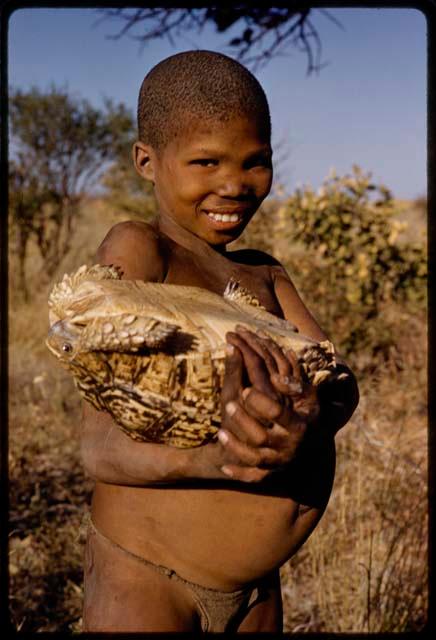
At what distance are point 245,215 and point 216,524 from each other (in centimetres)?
66

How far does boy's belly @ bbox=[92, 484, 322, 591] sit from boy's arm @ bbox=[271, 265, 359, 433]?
0.21 metres

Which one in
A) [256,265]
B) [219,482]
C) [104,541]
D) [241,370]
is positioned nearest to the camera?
[241,370]

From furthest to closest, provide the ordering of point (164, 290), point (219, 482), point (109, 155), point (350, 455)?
point (109, 155), point (350, 455), point (219, 482), point (164, 290)

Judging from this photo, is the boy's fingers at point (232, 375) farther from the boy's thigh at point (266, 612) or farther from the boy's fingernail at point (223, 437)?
the boy's thigh at point (266, 612)

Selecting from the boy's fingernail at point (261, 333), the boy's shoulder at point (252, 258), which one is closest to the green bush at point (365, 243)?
the boy's shoulder at point (252, 258)

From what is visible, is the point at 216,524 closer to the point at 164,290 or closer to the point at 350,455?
the point at 164,290

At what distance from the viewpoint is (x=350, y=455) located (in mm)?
3984

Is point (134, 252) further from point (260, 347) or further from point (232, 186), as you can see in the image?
point (260, 347)

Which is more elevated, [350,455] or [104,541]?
[104,541]

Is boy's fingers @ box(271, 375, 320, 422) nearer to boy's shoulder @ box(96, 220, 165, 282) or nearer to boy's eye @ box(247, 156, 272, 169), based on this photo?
boy's shoulder @ box(96, 220, 165, 282)

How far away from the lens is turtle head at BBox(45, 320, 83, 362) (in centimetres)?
109

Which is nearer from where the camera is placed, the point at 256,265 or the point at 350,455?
the point at 256,265

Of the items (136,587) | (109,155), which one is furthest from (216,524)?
(109,155)

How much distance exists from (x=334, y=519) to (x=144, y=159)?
2284 mm
